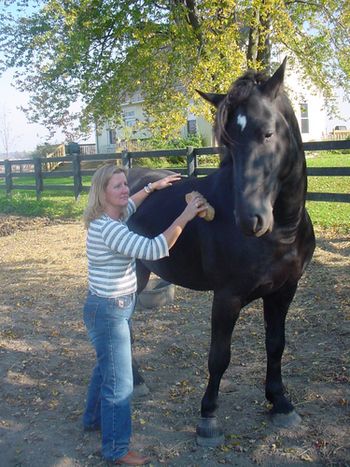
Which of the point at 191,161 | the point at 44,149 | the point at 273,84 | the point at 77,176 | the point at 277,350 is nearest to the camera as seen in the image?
the point at 273,84

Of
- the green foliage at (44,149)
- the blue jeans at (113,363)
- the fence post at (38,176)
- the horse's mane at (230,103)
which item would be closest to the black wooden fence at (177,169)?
the fence post at (38,176)

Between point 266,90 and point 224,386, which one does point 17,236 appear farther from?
point 266,90

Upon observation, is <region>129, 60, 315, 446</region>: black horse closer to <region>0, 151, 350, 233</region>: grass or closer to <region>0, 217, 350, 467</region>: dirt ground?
<region>0, 217, 350, 467</region>: dirt ground

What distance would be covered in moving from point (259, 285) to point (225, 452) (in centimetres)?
103

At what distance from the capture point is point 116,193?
2807mm

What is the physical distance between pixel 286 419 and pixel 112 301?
1405 millimetres

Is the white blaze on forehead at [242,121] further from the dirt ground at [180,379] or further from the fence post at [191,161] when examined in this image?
the fence post at [191,161]

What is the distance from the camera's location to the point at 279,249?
9.30 ft

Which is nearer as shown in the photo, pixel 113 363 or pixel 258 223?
pixel 258 223

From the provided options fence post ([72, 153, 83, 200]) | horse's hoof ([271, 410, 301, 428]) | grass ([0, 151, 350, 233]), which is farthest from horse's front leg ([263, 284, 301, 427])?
fence post ([72, 153, 83, 200])

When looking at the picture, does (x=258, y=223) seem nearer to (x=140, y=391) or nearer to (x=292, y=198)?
(x=292, y=198)

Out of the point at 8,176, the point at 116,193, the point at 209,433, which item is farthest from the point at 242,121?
the point at 8,176

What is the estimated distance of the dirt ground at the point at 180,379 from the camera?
295 centimetres

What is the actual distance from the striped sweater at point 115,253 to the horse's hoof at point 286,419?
1.29 meters
